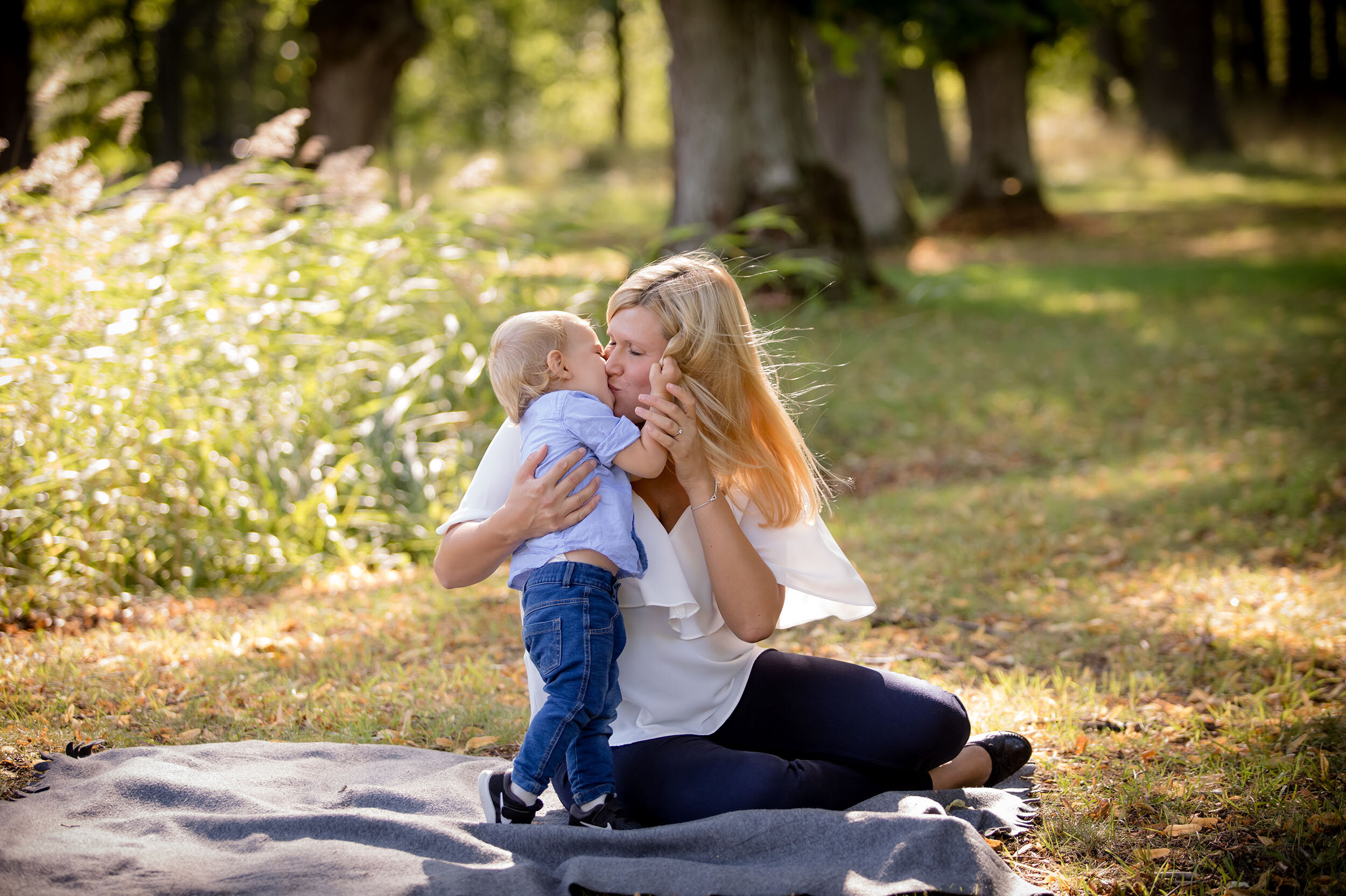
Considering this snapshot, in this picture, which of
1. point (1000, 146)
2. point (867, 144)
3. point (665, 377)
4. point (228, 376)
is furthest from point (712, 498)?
point (1000, 146)

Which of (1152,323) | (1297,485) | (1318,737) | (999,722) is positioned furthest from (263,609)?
(1152,323)

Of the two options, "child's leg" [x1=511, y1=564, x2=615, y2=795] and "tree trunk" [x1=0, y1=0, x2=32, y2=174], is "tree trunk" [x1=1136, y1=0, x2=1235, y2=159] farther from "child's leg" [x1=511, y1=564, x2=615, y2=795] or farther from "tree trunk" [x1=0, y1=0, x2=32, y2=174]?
Answer: "child's leg" [x1=511, y1=564, x2=615, y2=795]

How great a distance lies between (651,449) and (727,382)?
0.26 m

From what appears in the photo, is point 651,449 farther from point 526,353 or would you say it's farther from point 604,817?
point 604,817

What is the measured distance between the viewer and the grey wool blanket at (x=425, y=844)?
222 cm

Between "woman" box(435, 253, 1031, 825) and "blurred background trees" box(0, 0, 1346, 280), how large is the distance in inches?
138

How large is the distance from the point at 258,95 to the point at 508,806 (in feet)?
90.9

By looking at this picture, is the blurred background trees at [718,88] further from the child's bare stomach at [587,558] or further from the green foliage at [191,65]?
the child's bare stomach at [587,558]

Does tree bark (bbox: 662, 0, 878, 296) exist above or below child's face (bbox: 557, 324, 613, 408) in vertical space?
above

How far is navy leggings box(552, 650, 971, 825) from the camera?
2537 mm

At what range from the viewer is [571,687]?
238 centimetres

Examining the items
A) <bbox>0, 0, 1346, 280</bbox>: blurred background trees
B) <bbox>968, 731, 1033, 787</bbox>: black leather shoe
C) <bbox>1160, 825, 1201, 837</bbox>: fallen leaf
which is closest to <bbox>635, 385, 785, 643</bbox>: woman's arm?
<bbox>968, 731, 1033, 787</bbox>: black leather shoe

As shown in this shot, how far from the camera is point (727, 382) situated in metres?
2.62

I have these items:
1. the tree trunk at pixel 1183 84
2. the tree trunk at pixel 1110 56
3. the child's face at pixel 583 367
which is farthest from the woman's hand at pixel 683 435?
the tree trunk at pixel 1110 56
